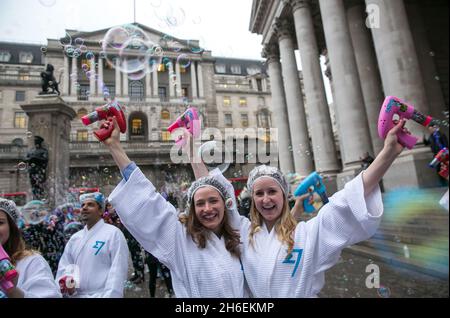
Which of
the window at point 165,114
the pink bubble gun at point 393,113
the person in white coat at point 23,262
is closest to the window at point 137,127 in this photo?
the window at point 165,114

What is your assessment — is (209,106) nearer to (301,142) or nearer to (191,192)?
(301,142)

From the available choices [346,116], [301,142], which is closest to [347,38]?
[346,116]

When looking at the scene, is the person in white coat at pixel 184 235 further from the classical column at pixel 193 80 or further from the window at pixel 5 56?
the window at pixel 5 56

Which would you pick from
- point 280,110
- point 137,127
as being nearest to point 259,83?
point 137,127

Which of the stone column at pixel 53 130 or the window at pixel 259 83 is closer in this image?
the stone column at pixel 53 130

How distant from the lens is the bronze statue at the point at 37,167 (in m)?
7.81

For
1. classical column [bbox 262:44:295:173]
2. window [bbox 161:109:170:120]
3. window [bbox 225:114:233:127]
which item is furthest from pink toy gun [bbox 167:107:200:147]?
window [bbox 225:114:233:127]

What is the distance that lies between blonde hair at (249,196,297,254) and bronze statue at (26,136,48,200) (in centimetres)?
794

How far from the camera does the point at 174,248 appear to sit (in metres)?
1.98

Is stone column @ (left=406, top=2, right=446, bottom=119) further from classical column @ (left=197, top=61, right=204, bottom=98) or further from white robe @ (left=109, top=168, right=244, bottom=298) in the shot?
classical column @ (left=197, top=61, right=204, bottom=98)

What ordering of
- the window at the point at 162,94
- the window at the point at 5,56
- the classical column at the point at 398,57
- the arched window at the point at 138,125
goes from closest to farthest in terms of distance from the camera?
the classical column at the point at 398,57
the arched window at the point at 138,125
the window at the point at 162,94
the window at the point at 5,56

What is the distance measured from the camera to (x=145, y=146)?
2783cm

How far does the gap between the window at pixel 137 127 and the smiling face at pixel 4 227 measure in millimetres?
47975

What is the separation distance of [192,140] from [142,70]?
25.3 ft
